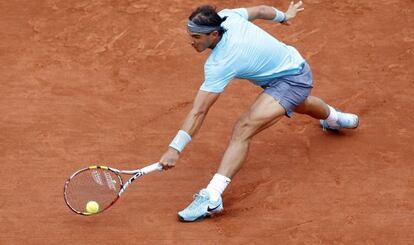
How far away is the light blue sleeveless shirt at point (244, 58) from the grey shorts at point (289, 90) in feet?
0.15

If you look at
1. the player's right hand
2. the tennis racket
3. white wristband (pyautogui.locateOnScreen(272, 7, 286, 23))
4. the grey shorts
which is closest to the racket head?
the tennis racket

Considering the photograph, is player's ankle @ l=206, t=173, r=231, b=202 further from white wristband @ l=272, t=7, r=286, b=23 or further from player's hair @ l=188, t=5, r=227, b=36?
white wristband @ l=272, t=7, r=286, b=23

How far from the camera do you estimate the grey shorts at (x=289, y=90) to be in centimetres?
689

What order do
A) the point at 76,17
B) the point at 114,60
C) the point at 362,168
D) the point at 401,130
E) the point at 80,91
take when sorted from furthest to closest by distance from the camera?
the point at 76,17 → the point at 114,60 → the point at 80,91 → the point at 401,130 → the point at 362,168

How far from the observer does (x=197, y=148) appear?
7.61 meters

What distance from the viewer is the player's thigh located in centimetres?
678

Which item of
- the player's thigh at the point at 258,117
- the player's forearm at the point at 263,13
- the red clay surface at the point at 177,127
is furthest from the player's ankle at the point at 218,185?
the player's forearm at the point at 263,13

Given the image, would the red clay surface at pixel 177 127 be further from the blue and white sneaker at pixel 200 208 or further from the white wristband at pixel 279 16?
the white wristband at pixel 279 16

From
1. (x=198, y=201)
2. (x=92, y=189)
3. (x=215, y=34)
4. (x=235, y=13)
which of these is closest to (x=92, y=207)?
(x=92, y=189)

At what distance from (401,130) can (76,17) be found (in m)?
3.78

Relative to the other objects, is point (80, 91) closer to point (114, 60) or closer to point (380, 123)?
point (114, 60)

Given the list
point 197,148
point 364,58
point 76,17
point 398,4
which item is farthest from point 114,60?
point 398,4

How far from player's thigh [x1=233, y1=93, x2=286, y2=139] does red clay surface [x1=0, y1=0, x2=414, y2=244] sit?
551 millimetres

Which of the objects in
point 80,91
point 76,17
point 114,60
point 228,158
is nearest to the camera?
point 228,158
